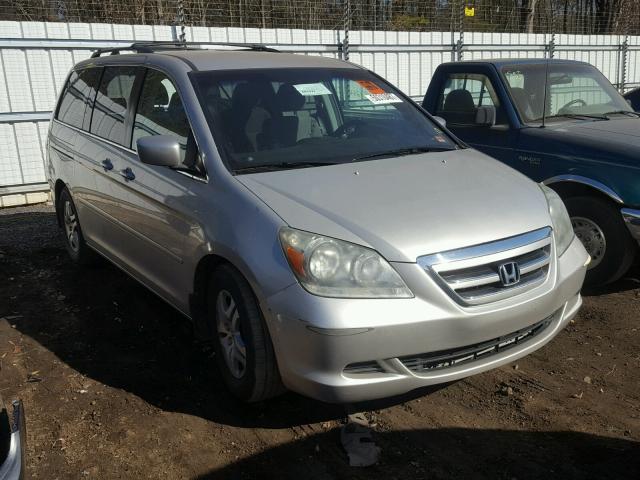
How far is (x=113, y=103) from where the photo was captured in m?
4.83

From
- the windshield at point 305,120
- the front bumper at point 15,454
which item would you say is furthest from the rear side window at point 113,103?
the front bumper at point 15,454

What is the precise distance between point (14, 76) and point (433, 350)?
7832 mm

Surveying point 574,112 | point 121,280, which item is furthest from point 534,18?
point 121,280

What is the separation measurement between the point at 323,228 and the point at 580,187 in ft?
9.85

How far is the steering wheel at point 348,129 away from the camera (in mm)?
4008

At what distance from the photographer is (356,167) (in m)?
3.60

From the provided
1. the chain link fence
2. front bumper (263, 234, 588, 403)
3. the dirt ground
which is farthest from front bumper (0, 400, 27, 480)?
the chain link fence

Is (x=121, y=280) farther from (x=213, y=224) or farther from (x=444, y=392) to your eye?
(x=444, y=392)

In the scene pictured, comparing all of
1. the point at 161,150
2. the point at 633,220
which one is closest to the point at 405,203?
the point at 161,150

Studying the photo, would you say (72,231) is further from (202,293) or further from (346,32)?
(346,32)

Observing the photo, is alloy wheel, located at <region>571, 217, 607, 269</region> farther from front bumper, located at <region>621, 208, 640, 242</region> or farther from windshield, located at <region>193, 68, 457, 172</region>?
windshield, located at <region>193, 68, 457, 172</region>

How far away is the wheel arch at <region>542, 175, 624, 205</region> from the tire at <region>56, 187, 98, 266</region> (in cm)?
405

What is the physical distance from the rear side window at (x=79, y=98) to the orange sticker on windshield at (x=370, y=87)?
7.33 feet

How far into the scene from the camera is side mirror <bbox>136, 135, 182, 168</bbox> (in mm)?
3516
